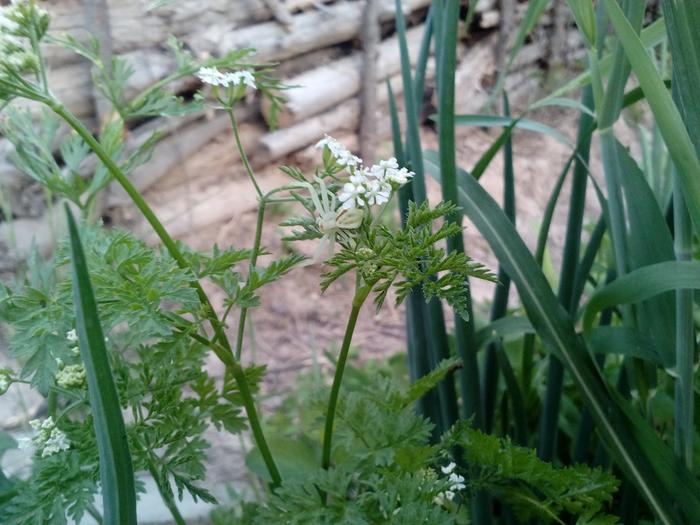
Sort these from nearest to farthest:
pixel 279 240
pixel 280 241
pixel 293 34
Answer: pixel 280 241, pixel 279 240, pixel 293 34

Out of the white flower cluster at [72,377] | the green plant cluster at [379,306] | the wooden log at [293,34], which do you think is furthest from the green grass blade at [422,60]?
the wooden log at [293,34]

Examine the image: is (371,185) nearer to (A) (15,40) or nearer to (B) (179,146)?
(A) (15,40)

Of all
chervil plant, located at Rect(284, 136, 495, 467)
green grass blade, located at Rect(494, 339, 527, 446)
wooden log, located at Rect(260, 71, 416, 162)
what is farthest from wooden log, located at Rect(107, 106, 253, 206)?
chervil plant, located at Rect(284, 136, 495, 467)

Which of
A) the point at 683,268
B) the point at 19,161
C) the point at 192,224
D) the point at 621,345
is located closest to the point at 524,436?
the point at 621,345

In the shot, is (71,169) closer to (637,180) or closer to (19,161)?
(19,161)

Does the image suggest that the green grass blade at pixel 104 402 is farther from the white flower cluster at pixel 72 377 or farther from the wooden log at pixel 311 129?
the wooden log at pixel 311 129

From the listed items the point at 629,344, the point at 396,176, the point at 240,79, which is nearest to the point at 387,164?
the point at 396,176
